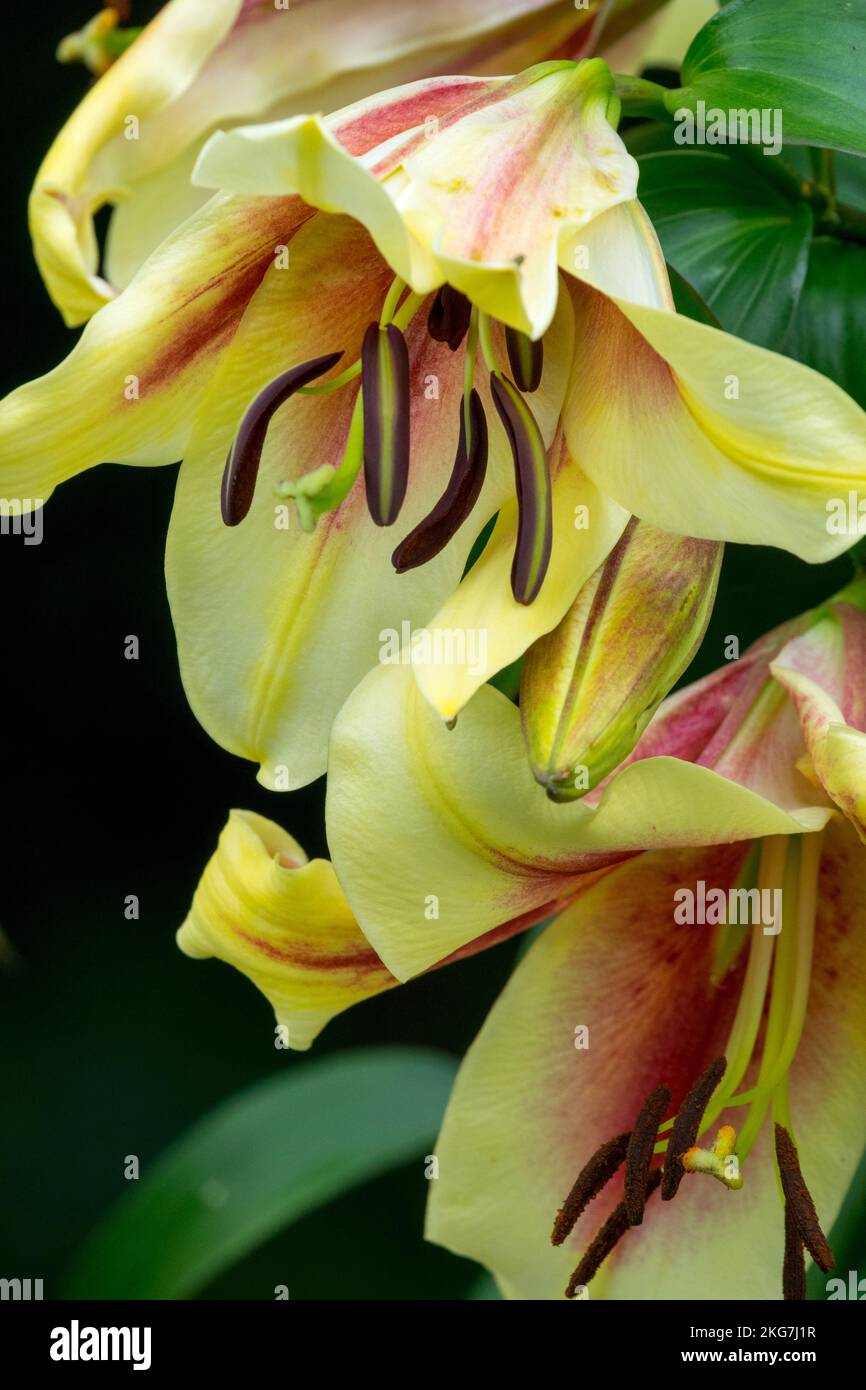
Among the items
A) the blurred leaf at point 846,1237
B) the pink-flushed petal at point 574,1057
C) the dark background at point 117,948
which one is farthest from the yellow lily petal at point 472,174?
the dark background at point 117,948

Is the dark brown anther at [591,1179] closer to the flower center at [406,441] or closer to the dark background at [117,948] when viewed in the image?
the flower center at [406,441]

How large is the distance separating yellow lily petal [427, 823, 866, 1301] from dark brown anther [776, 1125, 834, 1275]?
0.16 ft

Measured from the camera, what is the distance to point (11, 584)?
1.33 m

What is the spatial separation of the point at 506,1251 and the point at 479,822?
21 cm

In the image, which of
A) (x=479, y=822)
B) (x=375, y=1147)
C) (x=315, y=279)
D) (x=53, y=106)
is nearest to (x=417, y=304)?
(x=315, y=279)

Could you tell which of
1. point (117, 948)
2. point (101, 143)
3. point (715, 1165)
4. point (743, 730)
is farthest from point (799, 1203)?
point (117, 948)

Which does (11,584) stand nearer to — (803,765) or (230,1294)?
(230,1294)

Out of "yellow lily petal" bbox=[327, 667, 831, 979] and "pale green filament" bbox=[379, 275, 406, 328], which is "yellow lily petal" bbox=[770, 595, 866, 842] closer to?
"yellow lily petal" bbox=[327, 667, 831, 979]

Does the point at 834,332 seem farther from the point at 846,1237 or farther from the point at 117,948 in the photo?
the point at 117,948

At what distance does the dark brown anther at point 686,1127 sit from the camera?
1.61 feet

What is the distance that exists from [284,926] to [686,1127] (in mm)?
138

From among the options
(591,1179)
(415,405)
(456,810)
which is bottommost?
(591,1179)

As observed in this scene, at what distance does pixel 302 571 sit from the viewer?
51cm

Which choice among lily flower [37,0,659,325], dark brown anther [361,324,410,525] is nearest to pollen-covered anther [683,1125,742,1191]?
dark brown anther [361,324,410,525]
